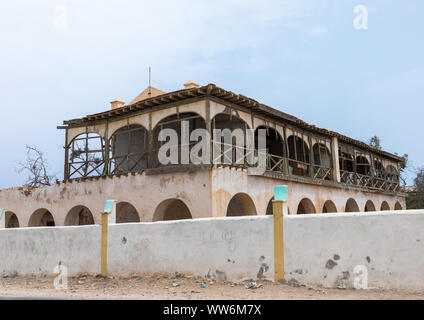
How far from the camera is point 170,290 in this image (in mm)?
9195

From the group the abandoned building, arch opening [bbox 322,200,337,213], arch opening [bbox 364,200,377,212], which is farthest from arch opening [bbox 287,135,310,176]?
arch opening [bbox 364,200,377,212]

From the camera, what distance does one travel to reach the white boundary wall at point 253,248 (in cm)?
738

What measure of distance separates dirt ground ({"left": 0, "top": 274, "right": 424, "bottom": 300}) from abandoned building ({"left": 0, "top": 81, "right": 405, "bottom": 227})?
12.8 ft

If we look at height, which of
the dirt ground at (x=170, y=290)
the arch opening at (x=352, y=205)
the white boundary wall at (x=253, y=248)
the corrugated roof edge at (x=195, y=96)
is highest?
the corrugated roof edge at (x=195, y=96)

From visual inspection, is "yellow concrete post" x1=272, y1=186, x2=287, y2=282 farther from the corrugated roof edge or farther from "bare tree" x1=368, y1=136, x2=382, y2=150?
"bare tree" x1=368, y1=136, x2=382, y2=150

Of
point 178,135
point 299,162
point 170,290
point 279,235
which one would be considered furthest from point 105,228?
point 299,162

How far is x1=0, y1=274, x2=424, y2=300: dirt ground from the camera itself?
24.9ft

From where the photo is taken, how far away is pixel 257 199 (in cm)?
1506

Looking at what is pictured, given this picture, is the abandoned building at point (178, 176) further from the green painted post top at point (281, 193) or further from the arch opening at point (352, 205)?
the green painted post top at point (281, 193)

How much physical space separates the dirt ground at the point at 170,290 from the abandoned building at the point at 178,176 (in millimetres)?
3890

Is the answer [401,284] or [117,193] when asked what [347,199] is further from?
[401,284]

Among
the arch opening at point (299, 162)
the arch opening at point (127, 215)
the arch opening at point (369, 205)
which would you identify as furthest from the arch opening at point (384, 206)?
the arch opening at point (127, 215)

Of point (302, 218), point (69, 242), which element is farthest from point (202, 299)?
point (69, 242)
